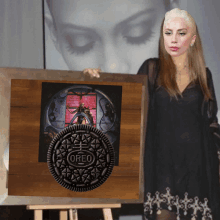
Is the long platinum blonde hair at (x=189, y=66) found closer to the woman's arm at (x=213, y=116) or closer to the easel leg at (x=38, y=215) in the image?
the woman's arm at (x=213, y=116)

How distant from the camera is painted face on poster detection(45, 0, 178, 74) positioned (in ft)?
5.42

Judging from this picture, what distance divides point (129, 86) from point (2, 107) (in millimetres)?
695

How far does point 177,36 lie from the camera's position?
161cm

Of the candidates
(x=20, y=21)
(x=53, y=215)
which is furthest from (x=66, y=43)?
(x=53, y=215)

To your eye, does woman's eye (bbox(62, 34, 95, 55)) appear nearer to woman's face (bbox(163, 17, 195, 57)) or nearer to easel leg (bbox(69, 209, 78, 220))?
woman's face (bbox(163, 17, 195, 57))

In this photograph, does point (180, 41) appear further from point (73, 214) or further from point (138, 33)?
point (73, 214)

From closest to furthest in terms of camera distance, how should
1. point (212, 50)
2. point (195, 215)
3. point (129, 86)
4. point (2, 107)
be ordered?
point (2, 107), point (129, 86), point (195, 215), point (212, 50)

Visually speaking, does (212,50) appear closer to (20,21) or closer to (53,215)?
(20,21)

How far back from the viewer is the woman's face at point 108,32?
5.42 ft

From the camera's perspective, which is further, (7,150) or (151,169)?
(151,169)

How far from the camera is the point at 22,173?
139 cm

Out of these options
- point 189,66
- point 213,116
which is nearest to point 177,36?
point 189,66

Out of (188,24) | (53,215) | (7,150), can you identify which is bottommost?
(53,215)

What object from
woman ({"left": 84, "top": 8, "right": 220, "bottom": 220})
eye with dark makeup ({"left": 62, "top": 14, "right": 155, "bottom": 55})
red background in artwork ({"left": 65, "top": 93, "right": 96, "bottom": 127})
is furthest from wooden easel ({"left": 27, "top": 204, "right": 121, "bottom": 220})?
eye with dark makeup ({"left": 62, "top": 14, "right": 155, "bottom": 55})
